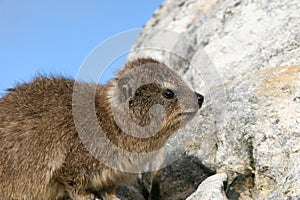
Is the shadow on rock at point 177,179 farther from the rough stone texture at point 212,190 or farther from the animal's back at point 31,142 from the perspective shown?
the animal's back at point 31,142

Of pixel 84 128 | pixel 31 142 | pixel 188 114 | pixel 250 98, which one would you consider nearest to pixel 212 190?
pixel 188 114

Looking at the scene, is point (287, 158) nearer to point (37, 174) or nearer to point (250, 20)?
point (37, 174)

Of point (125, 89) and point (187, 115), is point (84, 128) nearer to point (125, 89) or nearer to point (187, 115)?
point (125, 89)

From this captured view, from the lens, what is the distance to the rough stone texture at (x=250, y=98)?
8500 millimetres

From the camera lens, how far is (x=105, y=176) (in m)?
9.01

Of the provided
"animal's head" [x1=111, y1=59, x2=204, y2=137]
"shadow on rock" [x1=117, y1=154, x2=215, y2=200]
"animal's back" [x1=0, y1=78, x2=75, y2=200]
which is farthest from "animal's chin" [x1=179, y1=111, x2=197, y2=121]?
"animal's back" [x1=0, y1=78, x2=75, y2=200]

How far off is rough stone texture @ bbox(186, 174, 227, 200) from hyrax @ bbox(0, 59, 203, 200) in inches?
48.8

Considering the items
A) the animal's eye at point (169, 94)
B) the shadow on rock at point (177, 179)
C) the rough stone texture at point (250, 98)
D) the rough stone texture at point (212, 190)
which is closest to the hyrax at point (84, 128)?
the animal's eye at point (169, 94)

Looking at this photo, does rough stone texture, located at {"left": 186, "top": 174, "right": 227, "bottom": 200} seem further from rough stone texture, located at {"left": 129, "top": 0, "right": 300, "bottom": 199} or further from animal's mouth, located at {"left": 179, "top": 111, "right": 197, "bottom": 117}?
animal's mouth, located at {"left": 179, "top": 111, "right": 197, "bottom": 117}

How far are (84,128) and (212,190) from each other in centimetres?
231

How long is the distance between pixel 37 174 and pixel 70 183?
1.58 feet

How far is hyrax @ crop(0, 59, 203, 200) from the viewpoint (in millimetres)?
8844

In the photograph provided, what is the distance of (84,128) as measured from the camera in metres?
9.23

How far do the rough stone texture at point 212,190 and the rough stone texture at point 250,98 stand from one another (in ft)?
1.45
